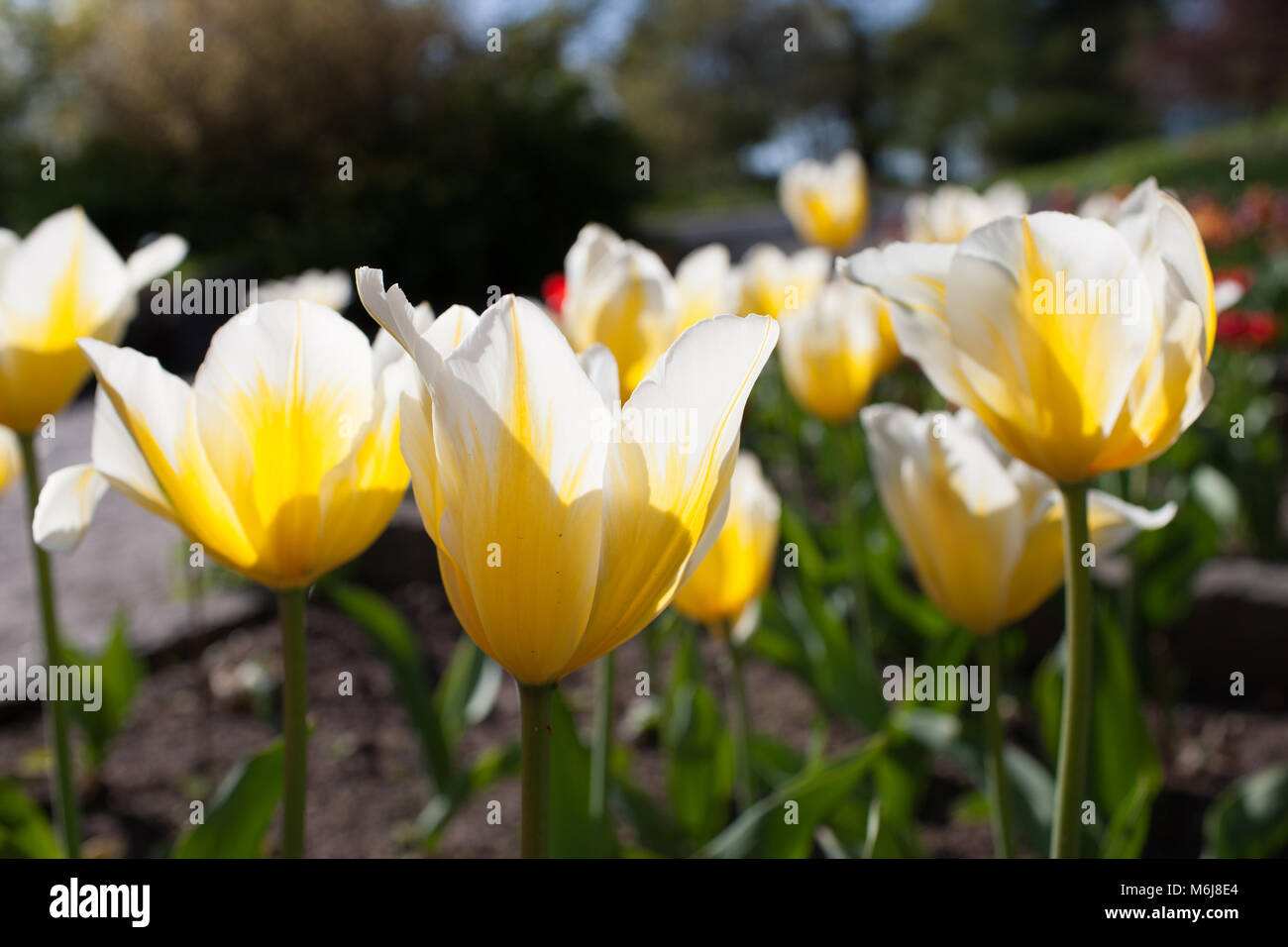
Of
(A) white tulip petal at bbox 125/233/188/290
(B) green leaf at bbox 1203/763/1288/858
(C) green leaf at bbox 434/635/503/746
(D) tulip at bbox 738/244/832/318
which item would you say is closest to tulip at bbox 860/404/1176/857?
(B) green leaf at bbox 1203/763/1288/858

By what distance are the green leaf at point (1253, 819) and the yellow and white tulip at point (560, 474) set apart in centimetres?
109

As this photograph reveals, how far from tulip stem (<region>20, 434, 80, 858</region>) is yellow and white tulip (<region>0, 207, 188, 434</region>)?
58 mm

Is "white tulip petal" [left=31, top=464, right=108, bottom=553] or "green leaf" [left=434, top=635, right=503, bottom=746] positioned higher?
"white tulip petal" [left=31, top=464, right=108, bottom=553]

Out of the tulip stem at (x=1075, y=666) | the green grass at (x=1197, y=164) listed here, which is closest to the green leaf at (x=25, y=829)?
the tulip stem at (x=1075, y=666)

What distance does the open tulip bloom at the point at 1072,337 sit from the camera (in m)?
0.79

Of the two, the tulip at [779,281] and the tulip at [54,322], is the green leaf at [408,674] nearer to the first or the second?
the tulip at [54,322]

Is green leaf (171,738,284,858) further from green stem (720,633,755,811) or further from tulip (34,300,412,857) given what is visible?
green stem (720,633,755,811)

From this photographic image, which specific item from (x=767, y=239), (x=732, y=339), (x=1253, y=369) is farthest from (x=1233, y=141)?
(x=732, y=339)

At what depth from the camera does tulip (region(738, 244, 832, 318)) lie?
233 cm

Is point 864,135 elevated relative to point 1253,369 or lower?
elevated

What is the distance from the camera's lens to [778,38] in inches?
1168

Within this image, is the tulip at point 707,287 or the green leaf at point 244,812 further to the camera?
the tulip at point 707,287
